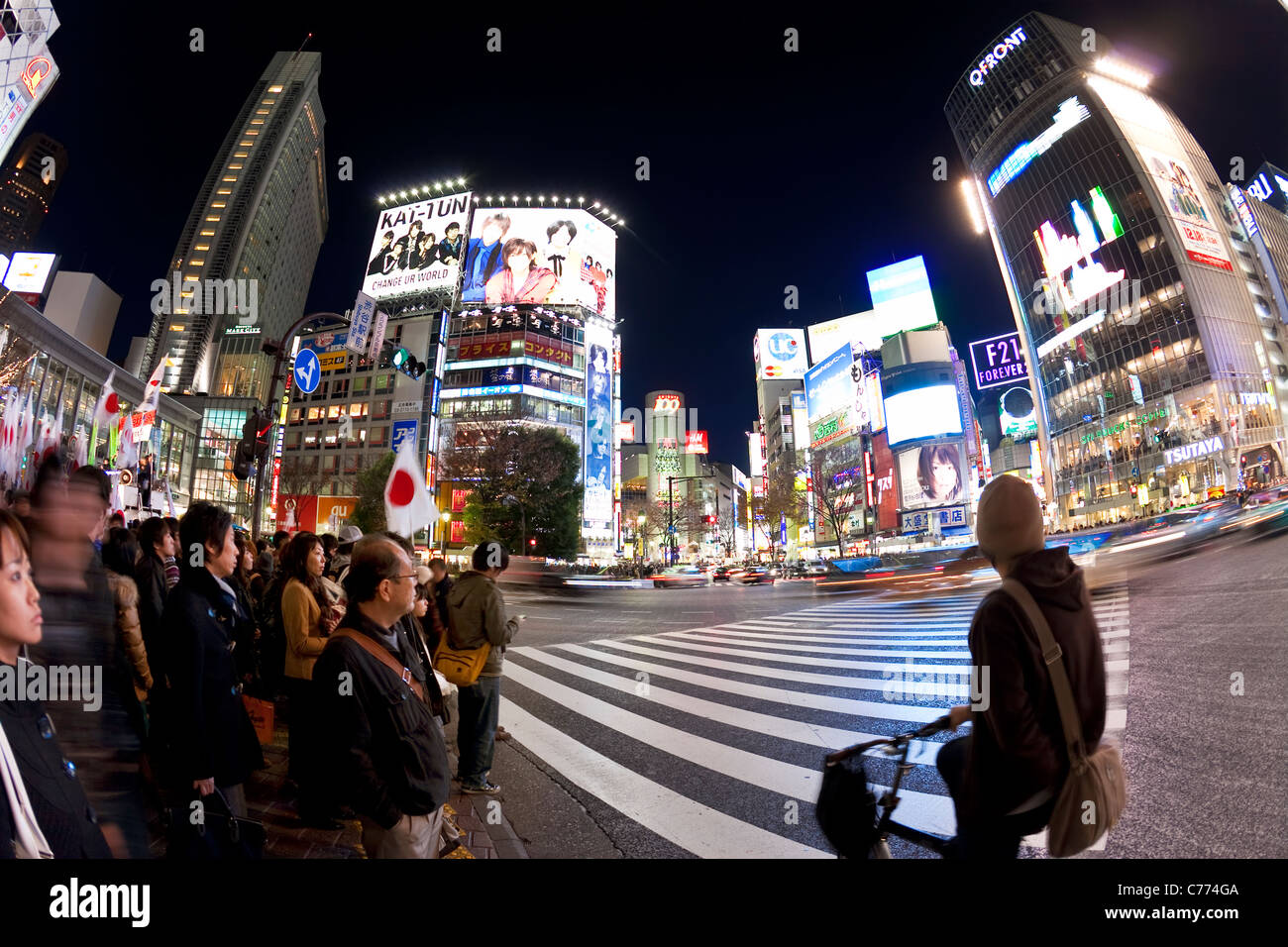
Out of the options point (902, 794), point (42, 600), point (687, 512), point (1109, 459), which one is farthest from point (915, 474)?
point (42, 600)

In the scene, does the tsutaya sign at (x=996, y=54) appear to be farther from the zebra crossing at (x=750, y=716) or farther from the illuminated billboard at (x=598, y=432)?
the zebra crossing at (x=750, y=716)

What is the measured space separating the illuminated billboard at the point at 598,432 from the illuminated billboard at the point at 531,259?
171 inches

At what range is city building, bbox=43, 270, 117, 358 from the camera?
27375 mm

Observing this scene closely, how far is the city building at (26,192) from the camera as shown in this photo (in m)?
A: 51.7

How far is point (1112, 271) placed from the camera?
46750 mm

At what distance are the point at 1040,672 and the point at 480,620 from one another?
3.57 m

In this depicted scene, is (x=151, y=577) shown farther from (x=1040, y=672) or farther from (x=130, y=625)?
(x=1040, y=672)

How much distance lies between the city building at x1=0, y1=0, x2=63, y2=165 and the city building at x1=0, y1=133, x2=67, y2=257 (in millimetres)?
58493

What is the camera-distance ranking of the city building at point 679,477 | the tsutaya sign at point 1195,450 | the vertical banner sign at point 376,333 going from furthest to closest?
the city building at point 679,477
the tsutaya sign at point 1195,450
the vertical banner sign at point 376,333

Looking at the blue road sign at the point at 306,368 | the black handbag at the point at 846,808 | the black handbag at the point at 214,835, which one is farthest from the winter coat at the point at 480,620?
the blue road sign at the point at 306,368

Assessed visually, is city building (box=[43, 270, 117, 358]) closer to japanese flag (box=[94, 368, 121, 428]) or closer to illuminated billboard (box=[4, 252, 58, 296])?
illuminated billboard (box=[4, 252, 58, 296])

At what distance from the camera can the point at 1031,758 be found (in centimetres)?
158
